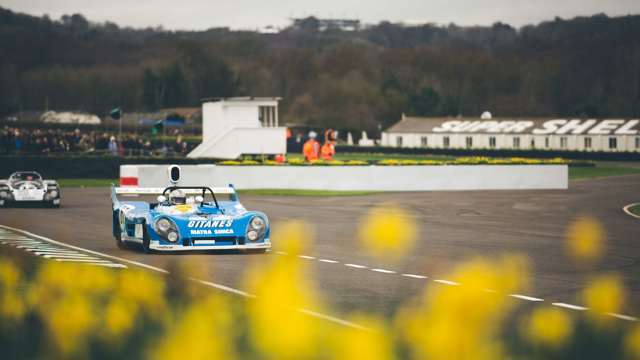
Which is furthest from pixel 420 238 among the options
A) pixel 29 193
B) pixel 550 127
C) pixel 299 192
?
pixel 550 127

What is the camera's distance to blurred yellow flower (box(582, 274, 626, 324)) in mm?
10977

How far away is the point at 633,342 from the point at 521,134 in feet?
291

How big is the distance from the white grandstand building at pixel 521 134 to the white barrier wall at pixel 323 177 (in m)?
47.7

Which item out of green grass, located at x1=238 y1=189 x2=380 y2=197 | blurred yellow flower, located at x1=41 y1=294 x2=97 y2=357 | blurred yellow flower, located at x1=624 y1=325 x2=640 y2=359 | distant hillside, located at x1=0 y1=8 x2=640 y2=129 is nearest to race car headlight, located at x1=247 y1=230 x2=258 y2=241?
blurred yellow flower, located at x1=41 y1=294 x2=97 y2=357

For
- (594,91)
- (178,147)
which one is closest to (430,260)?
(178,147)

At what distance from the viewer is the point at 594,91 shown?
565ft

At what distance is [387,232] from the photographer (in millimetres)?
22656

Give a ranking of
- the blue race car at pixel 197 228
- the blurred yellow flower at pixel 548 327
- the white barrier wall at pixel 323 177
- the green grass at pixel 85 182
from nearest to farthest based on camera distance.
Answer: the blurred yellow flower at pixel 548 327, the blue race car at pixel 197 228, the white barrier wall at pixel 323 177, the green grass at pixel 85 182

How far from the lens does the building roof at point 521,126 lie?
295 feet

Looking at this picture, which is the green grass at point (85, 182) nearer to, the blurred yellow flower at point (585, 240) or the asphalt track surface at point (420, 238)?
the asphalt track surface at point (420, 238)

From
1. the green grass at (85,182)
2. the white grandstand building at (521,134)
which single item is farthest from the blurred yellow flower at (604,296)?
the white grandstand building at (521,134)

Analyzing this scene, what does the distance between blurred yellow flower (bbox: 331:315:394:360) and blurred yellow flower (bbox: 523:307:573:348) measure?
127 cm

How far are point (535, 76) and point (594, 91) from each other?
10.8m

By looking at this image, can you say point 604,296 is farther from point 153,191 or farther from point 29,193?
point 29,193
